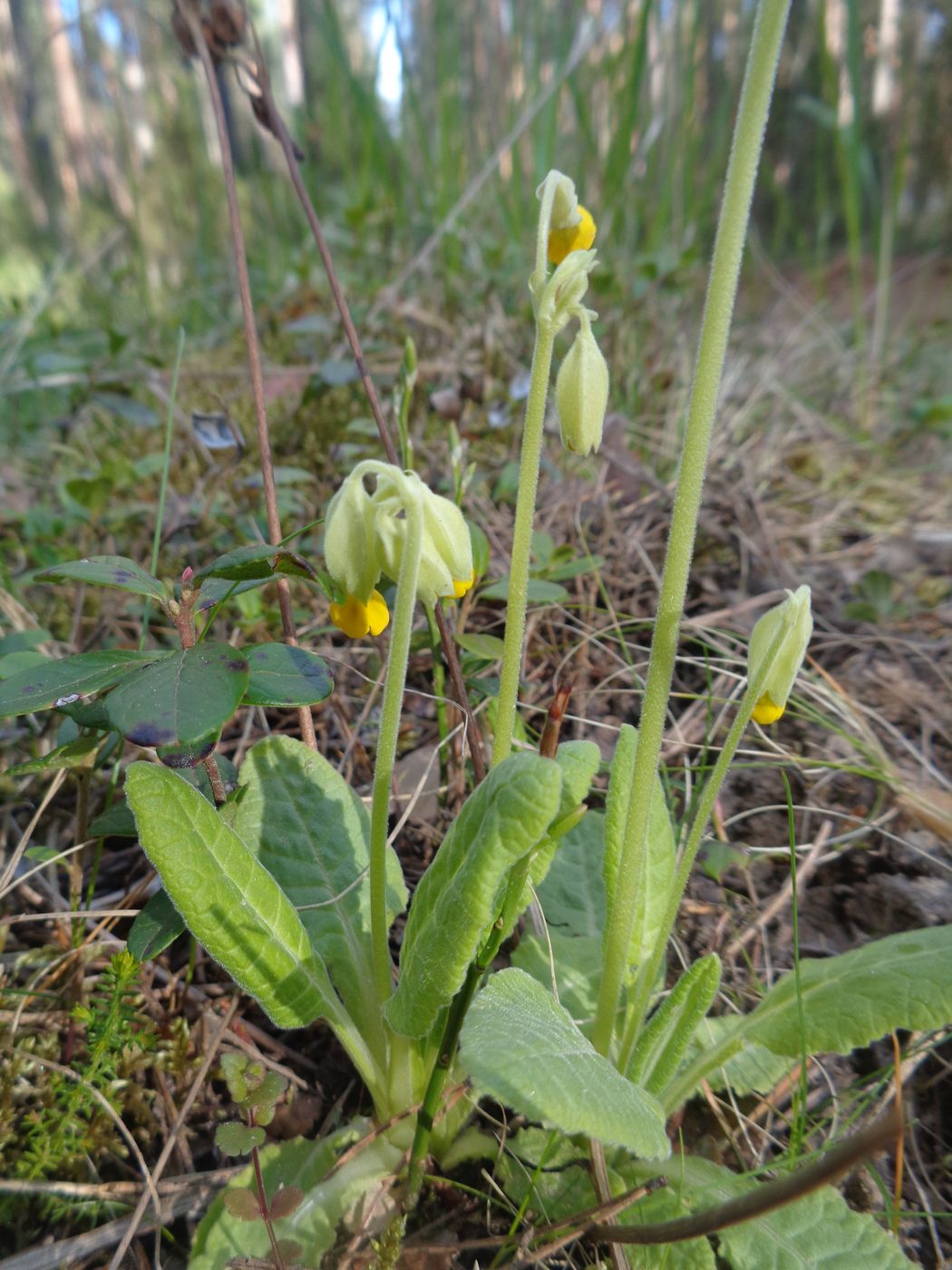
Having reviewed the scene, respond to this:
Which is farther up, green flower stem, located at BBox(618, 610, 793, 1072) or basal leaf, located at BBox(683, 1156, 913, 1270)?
green flower stem, located at BBox(618, 610, 793, 1072)

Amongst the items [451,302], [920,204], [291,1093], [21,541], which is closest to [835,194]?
[920,204]

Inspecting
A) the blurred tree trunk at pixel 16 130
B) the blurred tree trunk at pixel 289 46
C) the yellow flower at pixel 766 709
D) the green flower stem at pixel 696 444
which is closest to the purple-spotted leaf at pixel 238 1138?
the green flower stem at pixel 696 444

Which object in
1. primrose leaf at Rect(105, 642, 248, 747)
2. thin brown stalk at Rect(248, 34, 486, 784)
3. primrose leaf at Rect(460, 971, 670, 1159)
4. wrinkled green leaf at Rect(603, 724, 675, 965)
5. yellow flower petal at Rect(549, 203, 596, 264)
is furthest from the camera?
thin brown stalk at Rect(248, 34, 486, 784)

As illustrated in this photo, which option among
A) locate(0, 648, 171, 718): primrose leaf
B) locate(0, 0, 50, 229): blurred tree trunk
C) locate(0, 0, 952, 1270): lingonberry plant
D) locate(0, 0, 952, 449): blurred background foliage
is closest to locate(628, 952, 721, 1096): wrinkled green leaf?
locate(0, 0, 952, 1270): lingonberry plant

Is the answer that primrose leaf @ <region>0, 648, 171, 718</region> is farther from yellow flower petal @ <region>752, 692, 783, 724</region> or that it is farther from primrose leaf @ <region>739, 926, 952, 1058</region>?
primrose leaf @ <region>739, 926, 952, 1058</region>

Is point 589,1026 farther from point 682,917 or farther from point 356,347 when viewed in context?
point 356,347

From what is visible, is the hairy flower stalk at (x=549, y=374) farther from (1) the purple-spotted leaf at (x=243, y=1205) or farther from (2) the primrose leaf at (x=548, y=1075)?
(1) the purple-spotted leaf at (x=243, y=1205)

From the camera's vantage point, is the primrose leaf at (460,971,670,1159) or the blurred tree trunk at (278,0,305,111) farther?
the blurred tree trunk at (278,0,305,111)

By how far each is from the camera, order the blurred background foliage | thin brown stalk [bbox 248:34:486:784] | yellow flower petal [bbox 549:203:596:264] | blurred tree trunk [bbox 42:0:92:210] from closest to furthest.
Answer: yellow flower petal [bbox 549:203:596:264] < thin brown stalk [bbox 248:34:486:784] < the blurred background foliage < blurred tree trunk [bbox 42:0:92:210]
